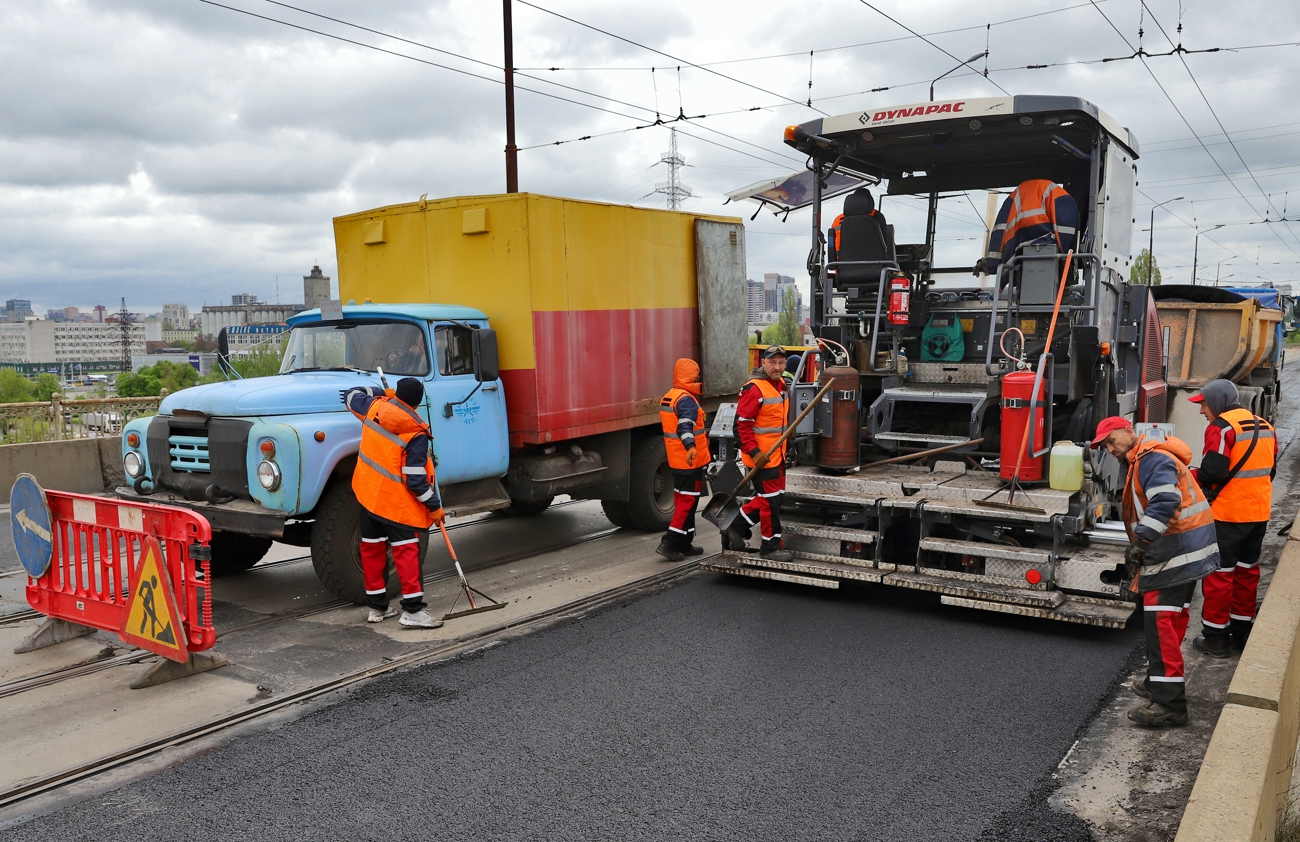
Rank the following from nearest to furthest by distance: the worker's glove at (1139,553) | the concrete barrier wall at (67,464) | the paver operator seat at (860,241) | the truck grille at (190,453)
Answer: the worker's glove at (1139,553) → the truck grille at (190,453) → the paver operator seat at (860,241) → the concrete barrier wall at (67,464)

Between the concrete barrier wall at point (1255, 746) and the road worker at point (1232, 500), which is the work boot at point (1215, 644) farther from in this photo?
the concrete barrier wall at point (1255, 746)

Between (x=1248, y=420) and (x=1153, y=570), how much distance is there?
5.18 feet

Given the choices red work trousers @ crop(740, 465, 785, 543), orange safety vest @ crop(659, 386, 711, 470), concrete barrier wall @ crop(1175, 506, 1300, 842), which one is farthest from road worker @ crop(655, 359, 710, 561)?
concrete barrier wall @ crop(1175, 506, 1300, 842)

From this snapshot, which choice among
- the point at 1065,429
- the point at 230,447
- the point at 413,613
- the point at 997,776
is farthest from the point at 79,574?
the point at 1065,429

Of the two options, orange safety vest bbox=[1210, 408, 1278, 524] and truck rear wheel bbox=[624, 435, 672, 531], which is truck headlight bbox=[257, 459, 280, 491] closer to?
truck rear wheel bbox=[624, 435, 672, 531]

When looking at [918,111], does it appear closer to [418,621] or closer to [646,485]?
[646,485]

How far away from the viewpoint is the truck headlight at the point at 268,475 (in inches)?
255

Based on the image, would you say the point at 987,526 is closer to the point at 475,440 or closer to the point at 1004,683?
the point at 1004,683

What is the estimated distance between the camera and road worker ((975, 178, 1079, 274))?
7.30 metres

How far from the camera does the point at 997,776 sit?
4.27 meters

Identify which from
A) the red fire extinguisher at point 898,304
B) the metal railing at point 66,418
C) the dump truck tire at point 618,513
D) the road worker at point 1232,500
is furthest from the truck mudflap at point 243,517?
the metal railing at point 66,418

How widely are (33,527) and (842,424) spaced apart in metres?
5.60

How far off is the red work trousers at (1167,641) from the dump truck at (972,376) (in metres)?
1.01

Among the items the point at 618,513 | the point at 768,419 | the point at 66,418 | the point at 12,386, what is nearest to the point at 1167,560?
the point at 768,419
